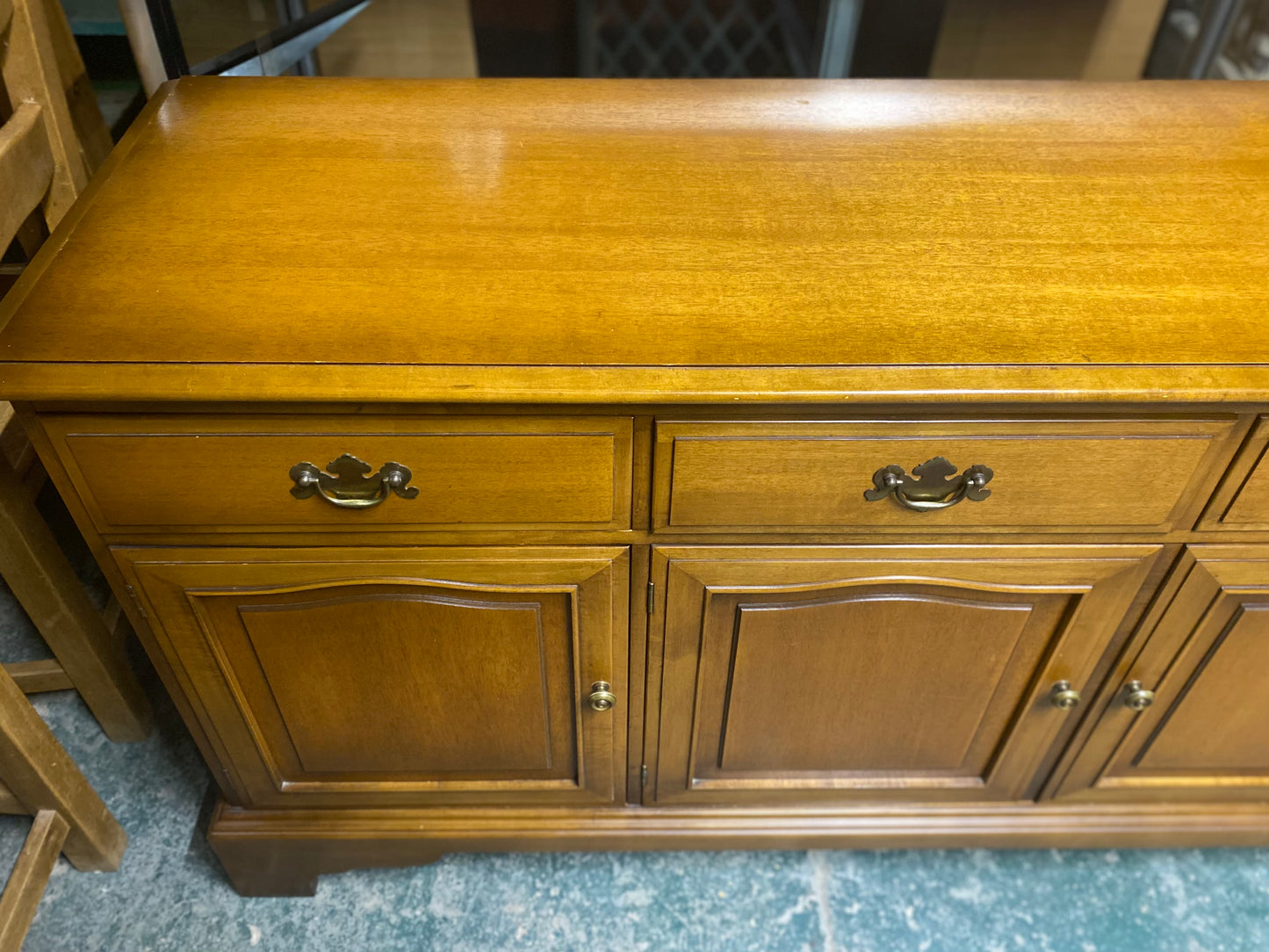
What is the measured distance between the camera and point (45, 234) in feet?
2.99

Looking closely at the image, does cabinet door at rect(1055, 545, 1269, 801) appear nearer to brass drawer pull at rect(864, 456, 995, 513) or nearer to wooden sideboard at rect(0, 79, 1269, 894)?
wooden sideboard at rect(0, 79, 1269, 894)

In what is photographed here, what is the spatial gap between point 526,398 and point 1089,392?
0.35 m

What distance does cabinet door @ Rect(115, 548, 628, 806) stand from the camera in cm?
69

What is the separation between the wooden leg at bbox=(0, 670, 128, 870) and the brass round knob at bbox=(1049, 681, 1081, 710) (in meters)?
0.90

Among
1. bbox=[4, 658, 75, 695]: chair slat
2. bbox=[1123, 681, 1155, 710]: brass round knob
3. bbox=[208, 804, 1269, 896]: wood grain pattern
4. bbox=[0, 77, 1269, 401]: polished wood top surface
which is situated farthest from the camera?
bbox=[4, 658, 75, 695]: chair slat

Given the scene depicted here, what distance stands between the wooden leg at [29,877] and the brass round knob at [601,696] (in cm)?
57

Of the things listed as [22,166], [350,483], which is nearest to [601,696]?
[350,483]

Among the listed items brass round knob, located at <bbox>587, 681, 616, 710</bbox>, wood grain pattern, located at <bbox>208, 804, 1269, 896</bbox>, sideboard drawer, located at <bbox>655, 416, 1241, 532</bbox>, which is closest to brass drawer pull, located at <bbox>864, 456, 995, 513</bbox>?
sideboard drawer, located at <bbox>655, 416, 1241, 532</bbox>

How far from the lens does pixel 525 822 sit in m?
0.93

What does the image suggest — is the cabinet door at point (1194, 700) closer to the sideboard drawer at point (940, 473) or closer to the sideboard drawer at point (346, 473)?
the sideboard drawer at point (940, 473)

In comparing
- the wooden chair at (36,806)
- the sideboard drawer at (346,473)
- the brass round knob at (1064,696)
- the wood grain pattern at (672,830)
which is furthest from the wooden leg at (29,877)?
the brass round knob at (1064,696)

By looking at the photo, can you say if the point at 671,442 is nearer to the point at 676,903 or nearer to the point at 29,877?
the point at 676,903

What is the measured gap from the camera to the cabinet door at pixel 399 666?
693 mm

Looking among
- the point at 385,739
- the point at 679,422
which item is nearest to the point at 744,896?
the point at 385,739
